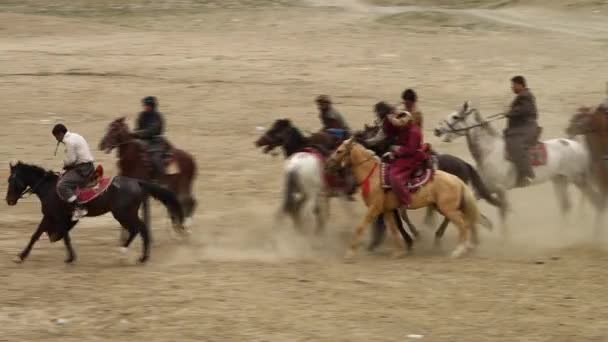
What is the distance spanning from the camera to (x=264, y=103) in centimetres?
3105

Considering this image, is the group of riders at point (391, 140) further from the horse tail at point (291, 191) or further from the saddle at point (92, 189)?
the horse tail at point (291, 191)

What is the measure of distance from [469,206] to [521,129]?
2.28 metres

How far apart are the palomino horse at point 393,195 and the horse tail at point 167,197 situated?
2.24 meters

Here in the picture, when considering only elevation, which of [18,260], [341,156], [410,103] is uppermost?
[410,103]

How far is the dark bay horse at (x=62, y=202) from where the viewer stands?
57.4 feet

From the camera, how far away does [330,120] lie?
19859mm

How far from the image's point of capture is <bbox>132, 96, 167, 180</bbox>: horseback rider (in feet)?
63.4

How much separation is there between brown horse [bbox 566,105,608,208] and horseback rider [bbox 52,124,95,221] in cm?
777

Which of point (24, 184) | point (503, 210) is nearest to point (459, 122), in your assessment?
point (503, 210)

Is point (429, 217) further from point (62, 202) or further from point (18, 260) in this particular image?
point (18, 260)

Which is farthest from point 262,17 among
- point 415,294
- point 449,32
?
point 415,294

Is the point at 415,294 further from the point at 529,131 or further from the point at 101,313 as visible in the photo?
the point at 529,131

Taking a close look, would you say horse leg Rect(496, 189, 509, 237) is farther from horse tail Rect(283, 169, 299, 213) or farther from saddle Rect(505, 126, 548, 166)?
horse tail Rect(283, 169, 299, 213)

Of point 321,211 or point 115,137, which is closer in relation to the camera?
point 115,137
